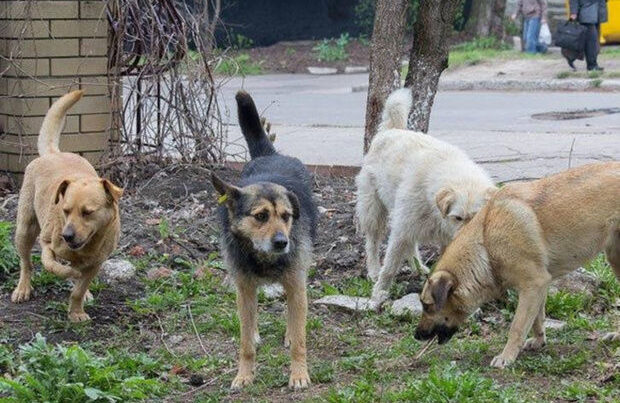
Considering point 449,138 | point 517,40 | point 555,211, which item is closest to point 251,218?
point 555,211

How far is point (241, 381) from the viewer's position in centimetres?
571

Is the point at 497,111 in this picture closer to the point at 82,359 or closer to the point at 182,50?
the point at 182,50

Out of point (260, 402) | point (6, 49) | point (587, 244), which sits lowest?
point (260, 402)

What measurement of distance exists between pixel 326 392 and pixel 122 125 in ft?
15.2

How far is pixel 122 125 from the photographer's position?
9.45m

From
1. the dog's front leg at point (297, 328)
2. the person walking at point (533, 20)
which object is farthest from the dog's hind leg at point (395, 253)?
the person walking at point (533, 20)

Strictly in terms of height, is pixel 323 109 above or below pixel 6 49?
below

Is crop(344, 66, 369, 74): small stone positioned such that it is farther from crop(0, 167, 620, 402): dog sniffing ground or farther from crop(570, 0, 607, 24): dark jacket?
crop(0, 167, 620, 402): dog sniffing ground

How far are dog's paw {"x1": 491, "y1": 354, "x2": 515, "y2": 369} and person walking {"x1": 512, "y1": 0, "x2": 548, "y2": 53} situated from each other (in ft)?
68.1

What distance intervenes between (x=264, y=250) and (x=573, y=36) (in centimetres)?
1693

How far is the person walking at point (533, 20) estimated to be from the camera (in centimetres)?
2553

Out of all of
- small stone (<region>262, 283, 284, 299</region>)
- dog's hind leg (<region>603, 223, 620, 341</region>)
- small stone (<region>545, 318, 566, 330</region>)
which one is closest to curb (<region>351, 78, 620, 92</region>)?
small stone (<region>262, 283, 284, 299</region>)

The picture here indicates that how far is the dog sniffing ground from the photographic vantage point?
17.6ft

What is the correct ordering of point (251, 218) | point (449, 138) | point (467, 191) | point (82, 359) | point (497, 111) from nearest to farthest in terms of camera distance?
point (82, 359) < point (251, 218) < point (467, 191) < point (449, 138) < point (497, 111)
